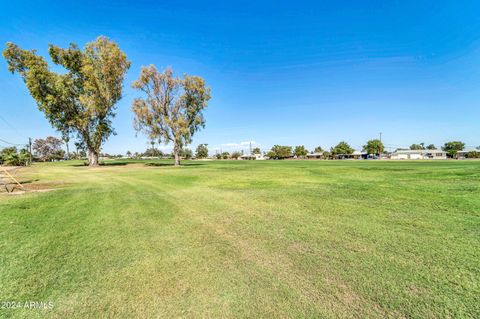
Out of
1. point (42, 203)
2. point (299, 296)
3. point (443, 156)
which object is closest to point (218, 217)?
point (299, 296)

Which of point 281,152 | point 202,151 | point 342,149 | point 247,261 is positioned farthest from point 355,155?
point 247,261

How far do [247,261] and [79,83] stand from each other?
140ft

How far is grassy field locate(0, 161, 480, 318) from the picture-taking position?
9.34 feet

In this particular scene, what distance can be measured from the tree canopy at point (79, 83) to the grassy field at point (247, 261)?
3256cm

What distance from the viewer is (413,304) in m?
2.77

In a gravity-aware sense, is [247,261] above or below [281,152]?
below

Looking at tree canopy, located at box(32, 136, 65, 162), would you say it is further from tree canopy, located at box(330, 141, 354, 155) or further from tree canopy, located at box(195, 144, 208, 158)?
tree canopy, located at box(330, 141, 354, 155)

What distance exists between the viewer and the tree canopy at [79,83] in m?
32.6

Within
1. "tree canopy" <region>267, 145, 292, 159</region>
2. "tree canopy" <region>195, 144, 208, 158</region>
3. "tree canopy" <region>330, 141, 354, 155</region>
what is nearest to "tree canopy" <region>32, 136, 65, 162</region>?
"tree canopy" <region>195, 144, 208, 158</region>

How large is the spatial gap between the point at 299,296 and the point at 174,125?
1392 inches

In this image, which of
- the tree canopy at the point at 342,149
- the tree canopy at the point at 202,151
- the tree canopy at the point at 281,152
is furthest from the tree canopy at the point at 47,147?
the tree canopy at the point at 342,149

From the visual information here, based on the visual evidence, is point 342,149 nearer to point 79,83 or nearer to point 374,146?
point 374,146

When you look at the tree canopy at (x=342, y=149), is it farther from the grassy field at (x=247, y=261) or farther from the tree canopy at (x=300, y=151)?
the grassy field at (x=247, y=261)

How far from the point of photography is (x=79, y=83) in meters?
35.9
